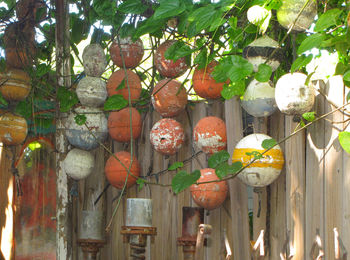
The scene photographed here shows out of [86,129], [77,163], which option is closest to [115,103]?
[86,129]

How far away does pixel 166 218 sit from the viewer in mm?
3434

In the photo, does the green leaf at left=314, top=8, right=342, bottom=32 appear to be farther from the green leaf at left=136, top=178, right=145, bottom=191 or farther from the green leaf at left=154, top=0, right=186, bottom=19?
the green leaf at left=136, top=178, right=145, bottom=191

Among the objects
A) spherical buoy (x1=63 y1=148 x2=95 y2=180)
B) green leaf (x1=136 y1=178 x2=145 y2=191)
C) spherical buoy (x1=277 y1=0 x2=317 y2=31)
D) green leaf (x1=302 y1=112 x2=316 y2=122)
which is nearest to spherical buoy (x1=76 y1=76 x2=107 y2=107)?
spherical buoy (x1=63 y1=148 x2=95 y2=180)

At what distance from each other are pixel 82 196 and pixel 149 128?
77 cm

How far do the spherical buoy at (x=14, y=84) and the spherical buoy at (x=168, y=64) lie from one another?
0.96 meters

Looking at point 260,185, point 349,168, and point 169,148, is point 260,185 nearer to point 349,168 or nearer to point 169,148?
point 349,168

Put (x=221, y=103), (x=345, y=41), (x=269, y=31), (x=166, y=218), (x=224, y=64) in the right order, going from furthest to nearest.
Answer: (x=166, y=218) < (x=221, y=103) < (x=269, y=31) < (x=224, y=64) < (x=345, y=41)

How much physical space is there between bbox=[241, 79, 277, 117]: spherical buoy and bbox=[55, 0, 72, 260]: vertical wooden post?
142cm

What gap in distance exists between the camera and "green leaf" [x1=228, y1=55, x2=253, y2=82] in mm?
2471

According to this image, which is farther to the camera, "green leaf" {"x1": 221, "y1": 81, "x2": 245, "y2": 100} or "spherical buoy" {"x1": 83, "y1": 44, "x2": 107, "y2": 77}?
"spherical buoy" {"x1": 83, "y1": 44, "x2": 107, "y2": 77}

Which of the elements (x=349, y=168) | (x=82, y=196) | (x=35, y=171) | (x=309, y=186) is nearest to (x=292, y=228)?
(x=309, y=186)

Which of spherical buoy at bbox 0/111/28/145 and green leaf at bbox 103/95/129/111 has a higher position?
green leaf at bbox 103/95/129/111

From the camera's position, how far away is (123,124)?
348 centimetres

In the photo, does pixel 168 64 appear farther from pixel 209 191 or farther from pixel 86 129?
pixel 209 191
